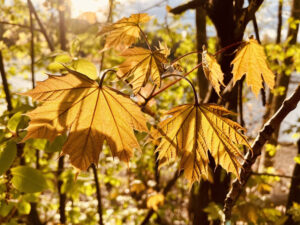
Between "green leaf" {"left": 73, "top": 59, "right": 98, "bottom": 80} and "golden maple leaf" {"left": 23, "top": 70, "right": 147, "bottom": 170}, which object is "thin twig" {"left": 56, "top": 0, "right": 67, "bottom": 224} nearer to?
"green leaf" {"left": 73, "top": 59, "right": 98, "bottom": 80}

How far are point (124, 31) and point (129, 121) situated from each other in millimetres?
534

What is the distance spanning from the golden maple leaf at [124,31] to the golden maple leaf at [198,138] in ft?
1.59

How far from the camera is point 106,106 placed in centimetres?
102

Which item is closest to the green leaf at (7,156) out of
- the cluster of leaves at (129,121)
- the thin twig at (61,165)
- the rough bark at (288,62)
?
the cluster of leaves at (129,121)

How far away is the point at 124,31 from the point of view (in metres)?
1.29

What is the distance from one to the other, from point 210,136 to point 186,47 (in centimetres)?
481

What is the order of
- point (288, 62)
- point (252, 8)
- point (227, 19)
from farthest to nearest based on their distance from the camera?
point (288, 62) < point (227, 19) < point (252, 8)

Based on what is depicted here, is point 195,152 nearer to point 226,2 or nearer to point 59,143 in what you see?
point 59,143

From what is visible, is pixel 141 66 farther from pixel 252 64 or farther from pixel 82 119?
pixel 252 64

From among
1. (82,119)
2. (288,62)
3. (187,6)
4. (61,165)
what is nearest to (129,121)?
(82,119)

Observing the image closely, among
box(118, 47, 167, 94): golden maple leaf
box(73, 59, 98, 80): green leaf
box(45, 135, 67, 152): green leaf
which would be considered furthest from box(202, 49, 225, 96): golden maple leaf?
box(45, 135, 67, 152): green leaf

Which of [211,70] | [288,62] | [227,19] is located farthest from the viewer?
[288,62]

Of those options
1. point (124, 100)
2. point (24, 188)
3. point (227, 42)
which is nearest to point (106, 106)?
point (124, 100)

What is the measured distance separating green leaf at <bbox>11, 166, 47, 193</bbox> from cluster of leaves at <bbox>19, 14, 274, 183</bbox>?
0.39 meters
